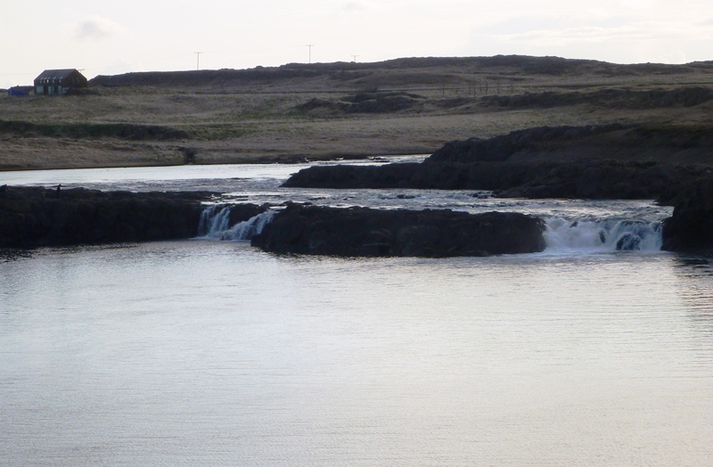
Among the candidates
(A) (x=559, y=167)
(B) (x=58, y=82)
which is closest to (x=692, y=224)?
(A) (x=559, y=167)

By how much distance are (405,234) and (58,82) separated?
60444mm

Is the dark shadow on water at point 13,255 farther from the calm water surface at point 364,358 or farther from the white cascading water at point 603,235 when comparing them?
the white cascading water at point 603,235

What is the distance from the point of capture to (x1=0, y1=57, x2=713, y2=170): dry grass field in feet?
173

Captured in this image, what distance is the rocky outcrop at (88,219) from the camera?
2938cm

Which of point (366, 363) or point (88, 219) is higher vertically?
point (88, 219)

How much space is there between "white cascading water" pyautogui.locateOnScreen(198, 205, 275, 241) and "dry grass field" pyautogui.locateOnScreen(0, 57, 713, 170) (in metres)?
16.0

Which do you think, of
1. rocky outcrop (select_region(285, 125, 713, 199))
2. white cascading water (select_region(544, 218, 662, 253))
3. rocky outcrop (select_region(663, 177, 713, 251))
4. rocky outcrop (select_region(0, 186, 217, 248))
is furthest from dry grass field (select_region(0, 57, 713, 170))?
rocky outcrop (select_region(0, 186, 217, 248))

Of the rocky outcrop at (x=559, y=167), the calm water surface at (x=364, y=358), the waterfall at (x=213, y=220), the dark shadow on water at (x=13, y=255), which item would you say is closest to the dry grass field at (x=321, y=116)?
the rocky outcrop at (x=559, y=167)

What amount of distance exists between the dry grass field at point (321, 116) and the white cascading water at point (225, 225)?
1603cm

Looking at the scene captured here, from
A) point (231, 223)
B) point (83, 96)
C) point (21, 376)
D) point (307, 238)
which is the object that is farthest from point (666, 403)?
point (83, 96)

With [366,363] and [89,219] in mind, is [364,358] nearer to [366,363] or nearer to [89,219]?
[366,363]

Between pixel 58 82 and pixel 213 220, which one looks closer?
pixel 213 220

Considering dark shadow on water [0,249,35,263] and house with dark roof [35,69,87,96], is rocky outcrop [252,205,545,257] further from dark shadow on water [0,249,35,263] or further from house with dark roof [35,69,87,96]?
house with dark roof [35,69,87,96]

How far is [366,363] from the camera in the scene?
15703 mm
